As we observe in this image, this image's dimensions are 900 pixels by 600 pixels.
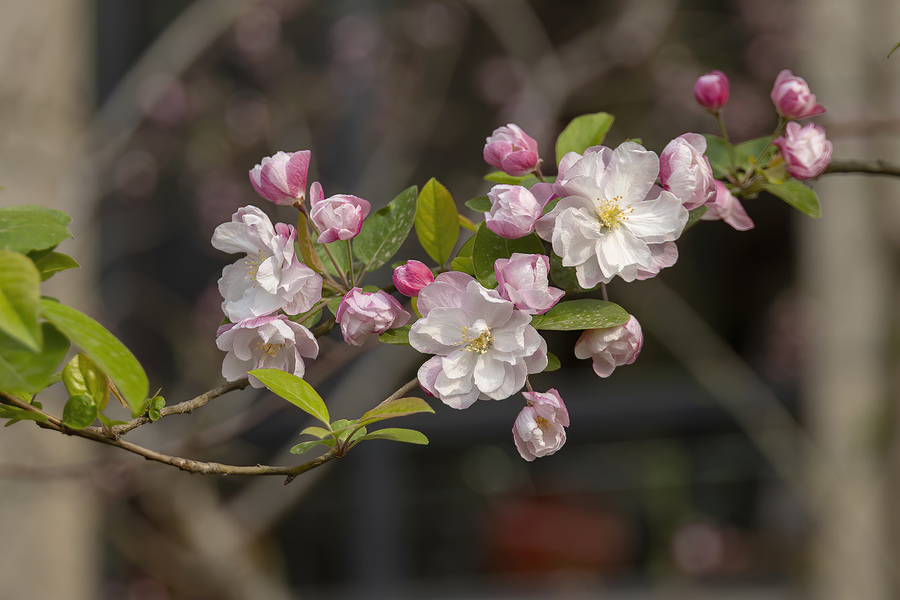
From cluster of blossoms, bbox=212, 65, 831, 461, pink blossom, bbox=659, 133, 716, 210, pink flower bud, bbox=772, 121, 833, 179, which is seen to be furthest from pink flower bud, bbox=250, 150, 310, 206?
pink flower bud, bbox=772, 121, 833, 179

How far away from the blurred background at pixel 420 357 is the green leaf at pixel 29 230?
5.10 ft

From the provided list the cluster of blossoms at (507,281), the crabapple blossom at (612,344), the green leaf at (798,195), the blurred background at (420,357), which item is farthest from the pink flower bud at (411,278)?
the blurred background at (420,357)

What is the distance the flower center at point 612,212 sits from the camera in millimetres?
445

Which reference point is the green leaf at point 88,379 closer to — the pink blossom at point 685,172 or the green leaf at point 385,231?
the green leaf at point 385,231

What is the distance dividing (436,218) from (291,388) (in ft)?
0.51

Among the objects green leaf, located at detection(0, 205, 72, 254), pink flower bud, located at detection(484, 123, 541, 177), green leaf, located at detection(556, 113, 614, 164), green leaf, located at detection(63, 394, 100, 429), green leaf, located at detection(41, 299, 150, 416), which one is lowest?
green leaf, located at detection(63, 394, 100, 429)

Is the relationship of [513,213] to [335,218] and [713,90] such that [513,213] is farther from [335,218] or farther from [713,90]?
[713,90]

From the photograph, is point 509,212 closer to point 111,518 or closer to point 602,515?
point 602,515

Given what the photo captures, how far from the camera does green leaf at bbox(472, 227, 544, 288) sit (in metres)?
0.47

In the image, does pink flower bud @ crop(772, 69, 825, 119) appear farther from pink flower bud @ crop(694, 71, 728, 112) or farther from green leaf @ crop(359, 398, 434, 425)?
green leaf @ crop(359, 398, 434, 425)

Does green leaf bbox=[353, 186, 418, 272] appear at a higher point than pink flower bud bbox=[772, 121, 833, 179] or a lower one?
lower

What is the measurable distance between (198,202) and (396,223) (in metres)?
2.75

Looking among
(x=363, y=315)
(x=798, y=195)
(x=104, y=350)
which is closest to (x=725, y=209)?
(x=798, y=195)

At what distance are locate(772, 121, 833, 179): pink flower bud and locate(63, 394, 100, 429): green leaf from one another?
1.55 ft
